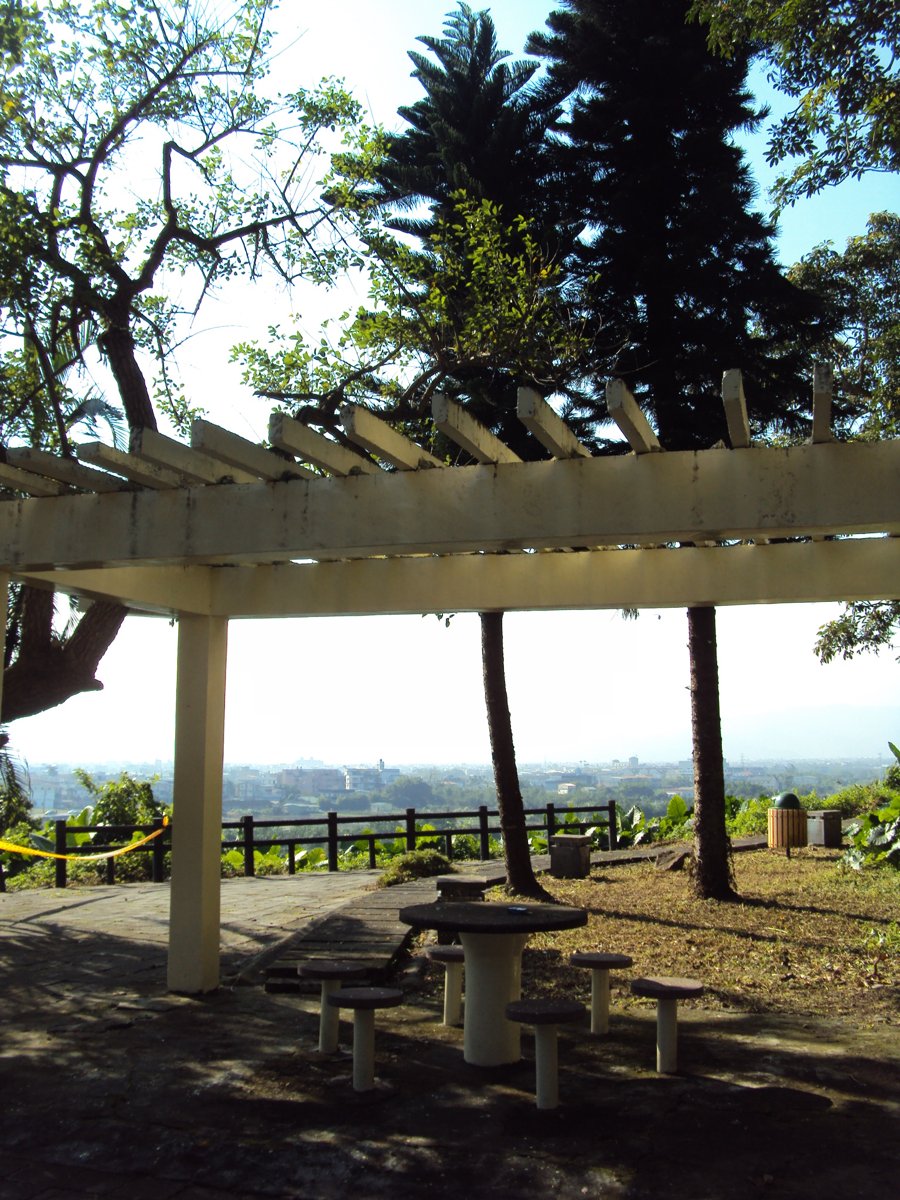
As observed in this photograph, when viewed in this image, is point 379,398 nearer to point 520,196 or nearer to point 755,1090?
point 520,196

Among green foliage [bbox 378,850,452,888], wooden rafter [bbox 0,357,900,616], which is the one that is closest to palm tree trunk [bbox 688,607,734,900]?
green foliage [bbox 378,850,452,888]

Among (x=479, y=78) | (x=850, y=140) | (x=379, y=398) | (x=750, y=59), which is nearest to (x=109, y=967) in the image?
(x=379, y=398)

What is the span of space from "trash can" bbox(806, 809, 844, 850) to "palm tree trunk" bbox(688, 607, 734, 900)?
470 cm

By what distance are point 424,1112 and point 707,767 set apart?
713cm

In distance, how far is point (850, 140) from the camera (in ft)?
27.1

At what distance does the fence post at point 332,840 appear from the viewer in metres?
15.4

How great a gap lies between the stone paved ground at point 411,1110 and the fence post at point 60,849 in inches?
244

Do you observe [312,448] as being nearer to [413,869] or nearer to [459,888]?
[459,888]

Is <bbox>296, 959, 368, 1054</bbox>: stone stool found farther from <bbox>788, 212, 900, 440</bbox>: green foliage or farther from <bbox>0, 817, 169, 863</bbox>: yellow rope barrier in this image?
<bbox>788, 212, 900, 440</bbox>: green foliage

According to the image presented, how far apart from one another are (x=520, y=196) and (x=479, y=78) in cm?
166

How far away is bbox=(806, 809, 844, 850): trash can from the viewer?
1545 cm

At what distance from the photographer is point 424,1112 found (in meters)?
4.91

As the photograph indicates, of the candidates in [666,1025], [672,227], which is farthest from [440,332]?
[666,1025]

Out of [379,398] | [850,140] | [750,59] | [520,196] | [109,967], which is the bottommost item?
[109,967]
